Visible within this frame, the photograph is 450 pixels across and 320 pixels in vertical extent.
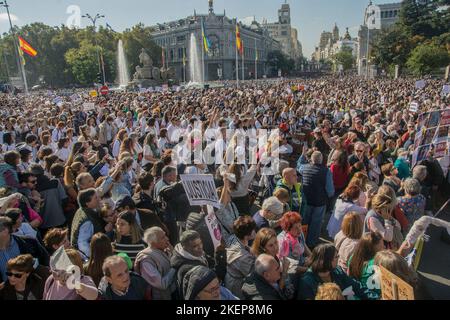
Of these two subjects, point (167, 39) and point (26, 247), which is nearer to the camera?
point (26, 247)

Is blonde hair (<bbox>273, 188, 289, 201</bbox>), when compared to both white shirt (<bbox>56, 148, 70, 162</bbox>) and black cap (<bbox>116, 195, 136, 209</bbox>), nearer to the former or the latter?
black cap (<bbox>116, 195, 136, 209</bbox>)

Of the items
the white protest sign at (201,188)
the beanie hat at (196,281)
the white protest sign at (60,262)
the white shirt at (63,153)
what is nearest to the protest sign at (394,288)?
the beanie hat at (196,281)

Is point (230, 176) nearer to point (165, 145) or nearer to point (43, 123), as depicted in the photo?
point (165, 145)

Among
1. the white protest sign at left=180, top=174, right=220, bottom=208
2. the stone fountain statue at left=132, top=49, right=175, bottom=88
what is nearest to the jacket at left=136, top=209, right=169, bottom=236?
the white protest sign at left=180, top=174, right=220, bottom=208

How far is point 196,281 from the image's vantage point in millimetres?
2982

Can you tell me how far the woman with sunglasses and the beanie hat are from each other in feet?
4.20

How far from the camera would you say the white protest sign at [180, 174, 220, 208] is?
4.26 metres

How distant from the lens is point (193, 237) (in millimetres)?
3395

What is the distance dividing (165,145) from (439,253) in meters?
6.41

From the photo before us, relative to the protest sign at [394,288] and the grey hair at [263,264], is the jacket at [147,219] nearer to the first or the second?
the grey hair at [263,264]

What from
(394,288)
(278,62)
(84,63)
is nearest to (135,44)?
(84,63)

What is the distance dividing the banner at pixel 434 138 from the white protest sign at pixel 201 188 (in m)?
4.64

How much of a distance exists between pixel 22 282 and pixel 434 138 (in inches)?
295
